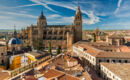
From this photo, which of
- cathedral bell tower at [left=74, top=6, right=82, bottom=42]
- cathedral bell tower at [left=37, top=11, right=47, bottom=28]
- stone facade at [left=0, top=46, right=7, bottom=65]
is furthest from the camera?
cathedral bell tower at [left=37, top=11, right=47, bottom=28]

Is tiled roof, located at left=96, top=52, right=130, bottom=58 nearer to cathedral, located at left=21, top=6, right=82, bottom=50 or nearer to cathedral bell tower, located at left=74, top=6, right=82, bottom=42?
cathedral, located at left=21, top=6, right=82, bottom=50

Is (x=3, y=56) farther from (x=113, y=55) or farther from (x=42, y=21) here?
(x=42, y=21)

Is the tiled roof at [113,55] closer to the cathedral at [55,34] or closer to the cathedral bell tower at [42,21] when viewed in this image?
the cathedral at [55,34]

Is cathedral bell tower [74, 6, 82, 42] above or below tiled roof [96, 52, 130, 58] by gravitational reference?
above

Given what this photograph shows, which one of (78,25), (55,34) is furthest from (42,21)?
(78,25)

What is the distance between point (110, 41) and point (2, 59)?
33998 mm

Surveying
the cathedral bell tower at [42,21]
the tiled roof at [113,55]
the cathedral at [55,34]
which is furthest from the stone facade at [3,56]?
the cathedral bell tower at [42,21]

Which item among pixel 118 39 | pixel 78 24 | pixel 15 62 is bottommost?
pixel 15 62

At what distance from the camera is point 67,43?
50.2 m

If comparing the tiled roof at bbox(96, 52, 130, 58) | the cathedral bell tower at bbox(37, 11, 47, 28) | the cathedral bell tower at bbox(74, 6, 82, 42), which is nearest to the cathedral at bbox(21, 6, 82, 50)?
the cathedral bell tower at bbox(74, 6, 82, 42)

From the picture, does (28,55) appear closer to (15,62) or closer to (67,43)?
(15,62)

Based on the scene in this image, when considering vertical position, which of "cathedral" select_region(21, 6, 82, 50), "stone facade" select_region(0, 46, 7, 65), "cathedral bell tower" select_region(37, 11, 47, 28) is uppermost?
"cathedral bell tower" select_region(37, 11, 47, 28)

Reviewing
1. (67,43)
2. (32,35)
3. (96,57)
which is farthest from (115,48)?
(32,35)

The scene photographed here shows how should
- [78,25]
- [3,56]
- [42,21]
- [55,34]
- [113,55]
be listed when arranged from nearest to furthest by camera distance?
1. [113,55]
2. [3,56]
3. [78,25]
4. [55,34]
5. [42,21]
